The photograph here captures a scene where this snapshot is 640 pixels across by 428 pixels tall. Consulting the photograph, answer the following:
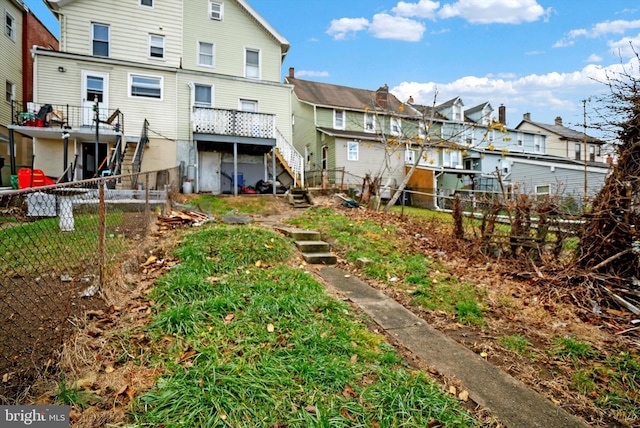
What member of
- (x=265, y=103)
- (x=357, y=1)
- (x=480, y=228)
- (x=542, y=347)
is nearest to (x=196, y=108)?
(x=265, y=103)

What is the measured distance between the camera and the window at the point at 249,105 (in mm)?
18047

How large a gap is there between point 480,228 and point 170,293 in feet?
19.5

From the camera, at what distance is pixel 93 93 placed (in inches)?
592

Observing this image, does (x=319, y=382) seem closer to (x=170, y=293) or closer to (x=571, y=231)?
(x=170, y=293)

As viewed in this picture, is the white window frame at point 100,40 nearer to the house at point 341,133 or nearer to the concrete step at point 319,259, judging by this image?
the house at point 341,133

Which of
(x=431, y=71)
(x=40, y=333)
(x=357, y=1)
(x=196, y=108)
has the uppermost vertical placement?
(x=357, y=1)

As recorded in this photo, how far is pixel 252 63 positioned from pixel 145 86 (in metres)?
5.74

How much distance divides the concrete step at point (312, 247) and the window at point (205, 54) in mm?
14564

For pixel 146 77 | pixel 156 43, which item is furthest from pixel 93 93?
pixel 156 43

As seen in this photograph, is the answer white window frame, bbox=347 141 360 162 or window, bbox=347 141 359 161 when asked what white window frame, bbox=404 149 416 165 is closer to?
white window frame, bbox=347 141 360 162

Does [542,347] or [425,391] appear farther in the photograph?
[542,347]

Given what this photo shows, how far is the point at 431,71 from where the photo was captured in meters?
15.8

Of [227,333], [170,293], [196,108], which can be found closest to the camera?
[227,333]

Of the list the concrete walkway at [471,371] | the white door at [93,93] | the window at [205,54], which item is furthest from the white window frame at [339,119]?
the concrete walkway at [471,371]
